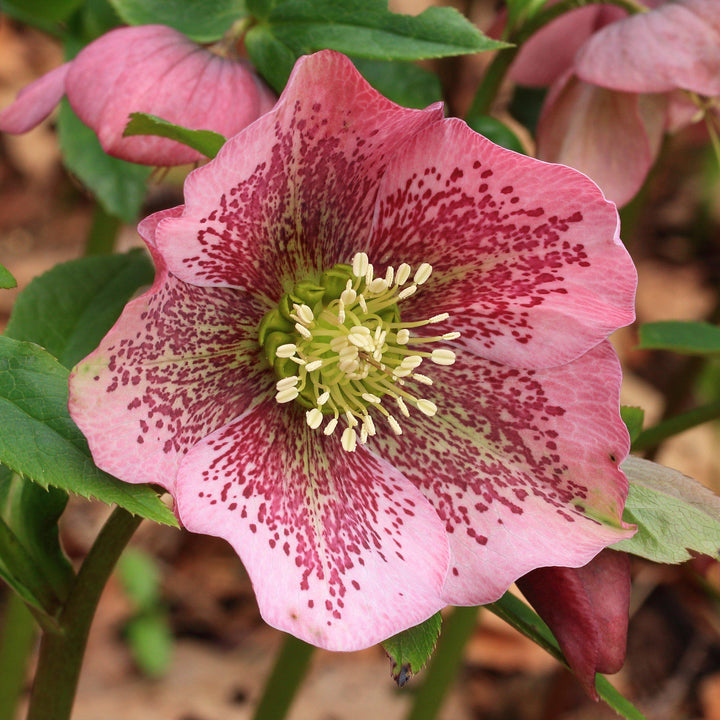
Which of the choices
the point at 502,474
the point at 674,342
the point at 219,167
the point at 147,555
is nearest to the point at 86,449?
the point at 219,167

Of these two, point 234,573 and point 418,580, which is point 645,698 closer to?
point 234,573

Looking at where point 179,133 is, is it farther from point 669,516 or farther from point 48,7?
point 48,7

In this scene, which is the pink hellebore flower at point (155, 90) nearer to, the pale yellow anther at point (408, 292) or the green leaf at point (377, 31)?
the green leaf at point (377, 31)

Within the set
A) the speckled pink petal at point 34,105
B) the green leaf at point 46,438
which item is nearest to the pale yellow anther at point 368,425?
the green leaf at point 46,438

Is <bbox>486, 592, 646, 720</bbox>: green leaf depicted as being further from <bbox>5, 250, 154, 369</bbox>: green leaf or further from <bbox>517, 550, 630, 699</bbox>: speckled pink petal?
<bbox>5, 250, 154, 369</bbox>: green leaf

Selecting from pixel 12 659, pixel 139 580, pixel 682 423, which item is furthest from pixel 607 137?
pixel 139 580

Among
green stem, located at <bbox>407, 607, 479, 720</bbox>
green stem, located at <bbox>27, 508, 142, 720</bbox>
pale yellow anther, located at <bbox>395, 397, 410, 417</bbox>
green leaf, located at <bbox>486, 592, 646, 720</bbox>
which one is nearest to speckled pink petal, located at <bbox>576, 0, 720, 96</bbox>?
pale yellow anther, located at <bbox>395, 397, 410, 417</bbox>
